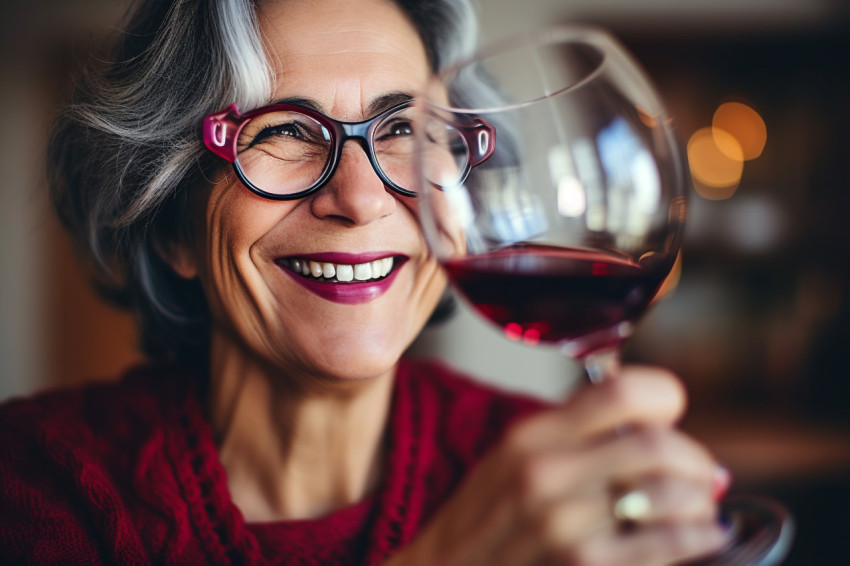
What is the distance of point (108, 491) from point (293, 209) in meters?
0.51

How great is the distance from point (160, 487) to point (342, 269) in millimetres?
442

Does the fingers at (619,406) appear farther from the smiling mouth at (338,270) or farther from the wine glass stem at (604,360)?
the smiling mouth at (338,270)

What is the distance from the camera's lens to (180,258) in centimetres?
120

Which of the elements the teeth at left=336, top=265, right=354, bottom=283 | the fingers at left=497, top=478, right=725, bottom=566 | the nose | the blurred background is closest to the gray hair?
the nose

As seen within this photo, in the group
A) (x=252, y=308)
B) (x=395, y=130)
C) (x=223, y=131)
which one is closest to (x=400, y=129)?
(x=395, y=130)

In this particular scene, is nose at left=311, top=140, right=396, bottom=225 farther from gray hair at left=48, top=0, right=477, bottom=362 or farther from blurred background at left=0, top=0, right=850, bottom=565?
blurred background at left=0, top=0, right=850, bottom=565

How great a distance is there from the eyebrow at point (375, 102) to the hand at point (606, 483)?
578mm

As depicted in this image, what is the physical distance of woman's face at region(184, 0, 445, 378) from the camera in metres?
0.95

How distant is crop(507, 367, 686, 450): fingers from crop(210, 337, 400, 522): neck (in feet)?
2.05

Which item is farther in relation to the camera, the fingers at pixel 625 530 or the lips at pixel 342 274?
the lips at pixel 342 274

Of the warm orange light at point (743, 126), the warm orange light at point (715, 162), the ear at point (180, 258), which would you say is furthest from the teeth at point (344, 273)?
the warm orange light at point (743, 126)

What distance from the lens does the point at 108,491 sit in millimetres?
1010

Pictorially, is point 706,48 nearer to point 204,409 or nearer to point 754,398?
point 754,398

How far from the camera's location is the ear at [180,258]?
3.86ft
